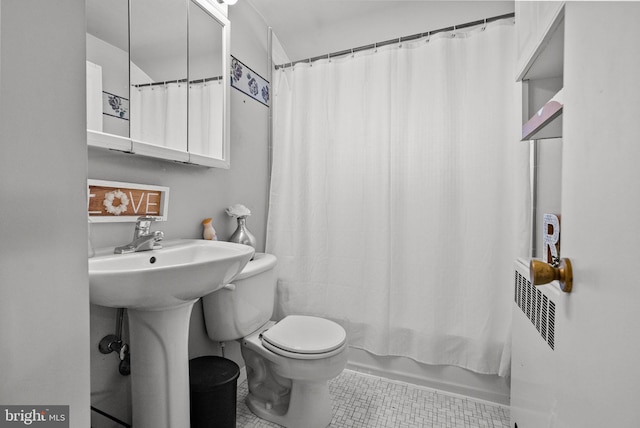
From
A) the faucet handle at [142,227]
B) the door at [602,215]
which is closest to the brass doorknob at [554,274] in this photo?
the door at [602,215]

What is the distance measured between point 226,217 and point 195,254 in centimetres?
45

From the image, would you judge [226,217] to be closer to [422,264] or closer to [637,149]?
[422,264]

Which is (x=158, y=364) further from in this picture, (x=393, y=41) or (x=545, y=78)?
(x=393, y=41)

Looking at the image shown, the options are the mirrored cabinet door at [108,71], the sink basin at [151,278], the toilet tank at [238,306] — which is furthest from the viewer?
the toilet tank at [238,306]

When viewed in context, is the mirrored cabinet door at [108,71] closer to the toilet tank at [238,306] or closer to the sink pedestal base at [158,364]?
the sink pedestal base at [158,364]

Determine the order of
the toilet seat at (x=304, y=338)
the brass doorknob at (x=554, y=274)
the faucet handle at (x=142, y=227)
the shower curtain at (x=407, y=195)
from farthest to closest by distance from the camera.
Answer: the shower curtain at (x=407, y=195), the toilet seat at (x=304, y=338), the faucet handle at (x=142, y=227), the brass doorknob at (x=554, y=274)

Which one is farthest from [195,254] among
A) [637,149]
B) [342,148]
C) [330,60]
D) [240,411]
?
[330,60]

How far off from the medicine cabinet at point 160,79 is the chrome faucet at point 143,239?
265 mm

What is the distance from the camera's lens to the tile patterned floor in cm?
147

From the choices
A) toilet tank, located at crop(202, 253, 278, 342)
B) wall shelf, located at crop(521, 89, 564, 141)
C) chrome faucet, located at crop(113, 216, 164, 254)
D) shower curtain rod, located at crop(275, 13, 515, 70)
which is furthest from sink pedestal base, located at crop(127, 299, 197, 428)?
shower curtain rod, located at crop(275, 13, 515, 70)

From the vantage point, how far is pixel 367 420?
4.90 ft

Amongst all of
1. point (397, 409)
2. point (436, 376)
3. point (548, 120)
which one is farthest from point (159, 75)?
point (436, 376)

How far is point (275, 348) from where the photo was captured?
1.37 m

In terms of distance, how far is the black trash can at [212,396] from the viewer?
3.91ft
